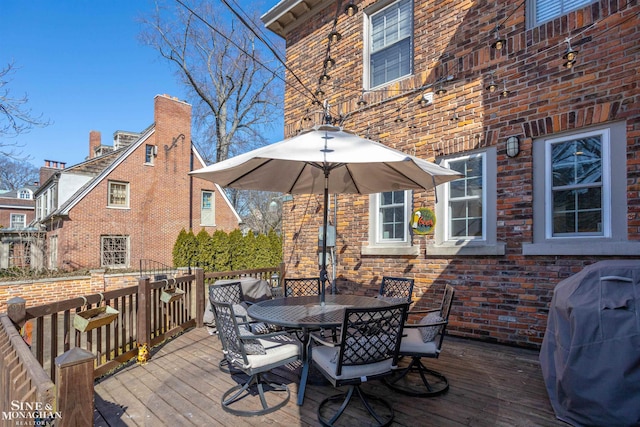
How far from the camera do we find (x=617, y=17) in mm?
3908

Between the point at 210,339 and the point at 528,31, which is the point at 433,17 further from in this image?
the point at 210,339

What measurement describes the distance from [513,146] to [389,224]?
222 centimetres

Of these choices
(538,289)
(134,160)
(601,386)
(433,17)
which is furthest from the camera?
(134,160)

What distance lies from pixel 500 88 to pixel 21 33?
11.8 metres

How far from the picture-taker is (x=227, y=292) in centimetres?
475

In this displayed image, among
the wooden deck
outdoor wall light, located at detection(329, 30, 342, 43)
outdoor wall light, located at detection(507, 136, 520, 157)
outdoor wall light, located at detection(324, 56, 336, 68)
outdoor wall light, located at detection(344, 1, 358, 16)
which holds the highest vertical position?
outdoor wall light, located at detection(344, 1, 358, 16)

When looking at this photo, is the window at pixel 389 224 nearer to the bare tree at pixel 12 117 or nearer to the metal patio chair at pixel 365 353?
the metal patio chair at pixel 365 353

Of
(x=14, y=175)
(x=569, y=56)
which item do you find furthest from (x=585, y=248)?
(x=14, y=175)

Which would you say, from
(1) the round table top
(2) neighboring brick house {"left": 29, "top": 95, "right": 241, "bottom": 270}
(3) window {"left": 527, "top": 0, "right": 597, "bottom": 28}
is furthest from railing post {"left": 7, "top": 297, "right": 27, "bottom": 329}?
(2) neighboring brick house {"left": 29, "top": 95, "right": 241, "bottom": 270}

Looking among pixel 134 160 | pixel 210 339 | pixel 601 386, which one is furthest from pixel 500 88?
pixel 134 160

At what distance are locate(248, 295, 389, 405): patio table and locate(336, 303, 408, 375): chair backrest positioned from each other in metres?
0.33

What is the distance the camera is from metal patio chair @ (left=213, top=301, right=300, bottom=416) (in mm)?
2857

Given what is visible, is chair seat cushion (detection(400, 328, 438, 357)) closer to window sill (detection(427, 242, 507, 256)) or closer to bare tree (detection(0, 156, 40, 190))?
window sill (detection(427, 242, 507, 256))

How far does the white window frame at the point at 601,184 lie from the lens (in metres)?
3.95
